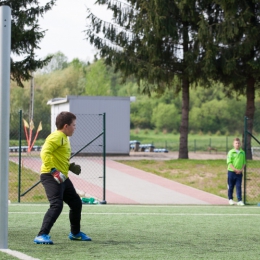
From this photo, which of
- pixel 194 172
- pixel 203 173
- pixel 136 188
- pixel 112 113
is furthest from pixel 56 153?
pixel 112 113

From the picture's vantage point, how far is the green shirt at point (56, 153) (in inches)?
333

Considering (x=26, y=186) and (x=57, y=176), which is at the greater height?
(x=57, y=176)

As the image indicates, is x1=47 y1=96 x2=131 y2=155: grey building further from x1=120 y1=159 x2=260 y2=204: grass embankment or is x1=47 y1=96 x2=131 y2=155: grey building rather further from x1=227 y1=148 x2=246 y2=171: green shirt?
x1=227 y1=148 x2=246 y2=171: green shirt

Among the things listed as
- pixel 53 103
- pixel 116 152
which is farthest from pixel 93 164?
pixel 53 103

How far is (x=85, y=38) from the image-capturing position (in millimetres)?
33000

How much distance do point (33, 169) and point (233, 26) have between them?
10116 mm

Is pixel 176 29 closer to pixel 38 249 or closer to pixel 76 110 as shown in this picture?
pixel 76 110

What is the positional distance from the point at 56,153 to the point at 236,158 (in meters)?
9.87

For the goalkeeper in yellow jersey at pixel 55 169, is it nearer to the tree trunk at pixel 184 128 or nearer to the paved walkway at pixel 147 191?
the paved walkway at pixel 147 191

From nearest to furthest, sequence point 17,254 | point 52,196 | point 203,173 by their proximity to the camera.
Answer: point 17,254
point 52,196
point 203,173

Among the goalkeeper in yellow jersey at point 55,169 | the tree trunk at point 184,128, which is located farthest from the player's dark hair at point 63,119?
the tree trunk at point 184,128

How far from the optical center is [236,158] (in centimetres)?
1780

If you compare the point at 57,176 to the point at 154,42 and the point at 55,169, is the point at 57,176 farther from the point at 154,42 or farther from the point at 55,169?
the point at 154,42

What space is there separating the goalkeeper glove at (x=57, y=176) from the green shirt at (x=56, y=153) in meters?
0.06
